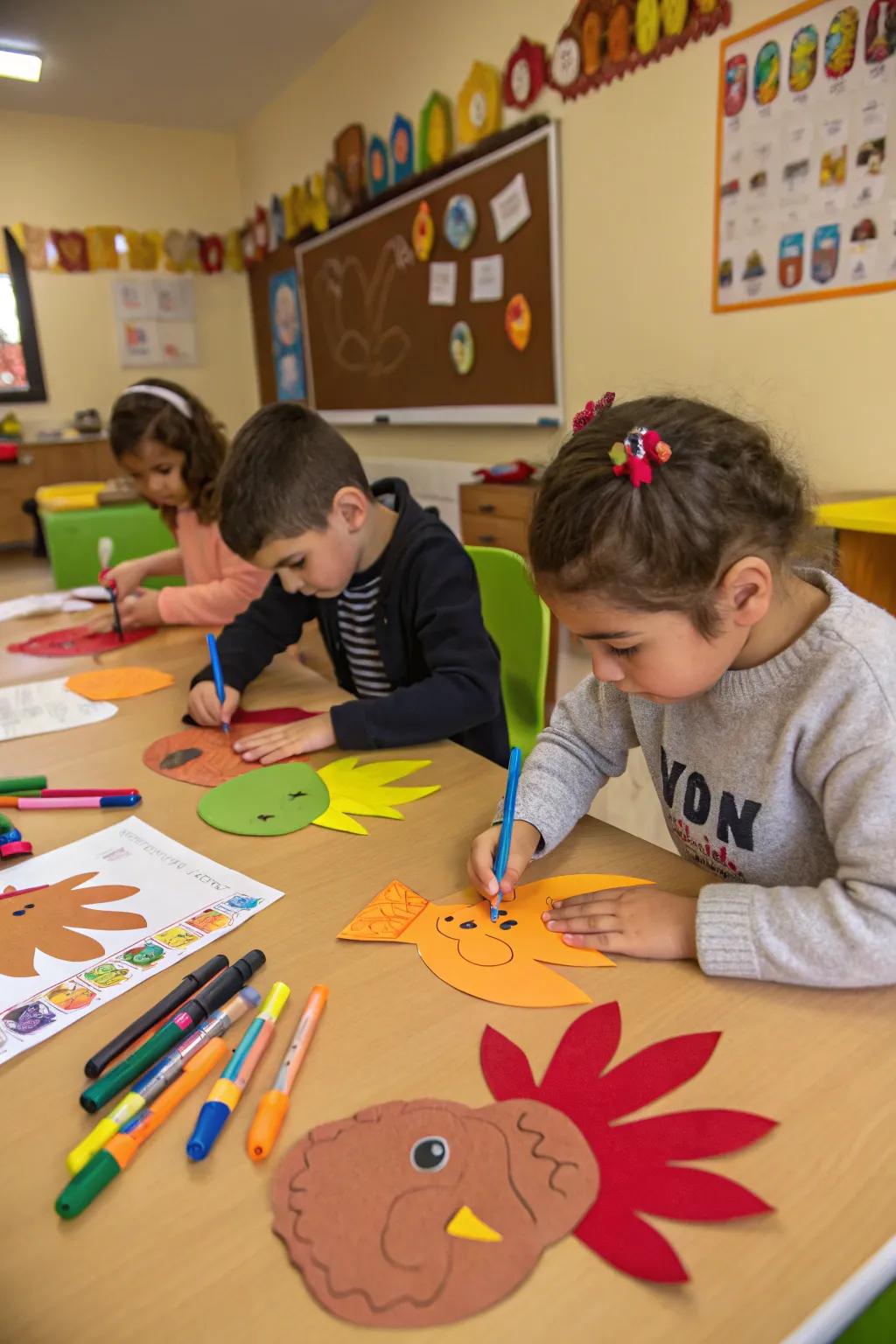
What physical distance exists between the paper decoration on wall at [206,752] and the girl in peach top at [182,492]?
512mm

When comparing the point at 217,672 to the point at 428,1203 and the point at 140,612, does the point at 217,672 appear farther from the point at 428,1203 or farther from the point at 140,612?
the point at 428,1203

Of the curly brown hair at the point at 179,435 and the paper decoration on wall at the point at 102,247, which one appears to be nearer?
the curly brown hair at the point at 179,435

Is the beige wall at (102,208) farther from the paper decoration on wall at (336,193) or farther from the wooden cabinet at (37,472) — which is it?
the paper decoration on wall at (336,193)

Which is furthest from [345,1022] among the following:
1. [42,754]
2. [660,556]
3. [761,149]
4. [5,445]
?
[5,445]

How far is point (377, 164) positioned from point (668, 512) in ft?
11.8

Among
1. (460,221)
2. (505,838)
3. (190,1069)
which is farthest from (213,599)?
(460,221)

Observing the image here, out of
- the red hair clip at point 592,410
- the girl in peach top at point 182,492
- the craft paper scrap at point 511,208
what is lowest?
the girl in peach top at point 182,492

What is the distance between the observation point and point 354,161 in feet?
12.4

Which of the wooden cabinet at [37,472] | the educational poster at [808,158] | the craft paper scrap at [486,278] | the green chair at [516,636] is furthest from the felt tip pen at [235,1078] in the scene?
the wooden cabinet at [37,472]

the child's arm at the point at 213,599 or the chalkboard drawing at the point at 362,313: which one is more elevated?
the chalkboard drawing at the point at 362,313

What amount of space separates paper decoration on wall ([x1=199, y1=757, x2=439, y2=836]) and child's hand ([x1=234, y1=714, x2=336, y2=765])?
3cm

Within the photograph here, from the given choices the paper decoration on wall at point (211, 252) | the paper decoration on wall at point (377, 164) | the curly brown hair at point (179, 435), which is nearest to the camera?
the curly brown hair at point (179, 435)

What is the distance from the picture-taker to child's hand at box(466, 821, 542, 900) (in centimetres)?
69

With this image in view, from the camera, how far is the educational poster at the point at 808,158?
1.87 meters
